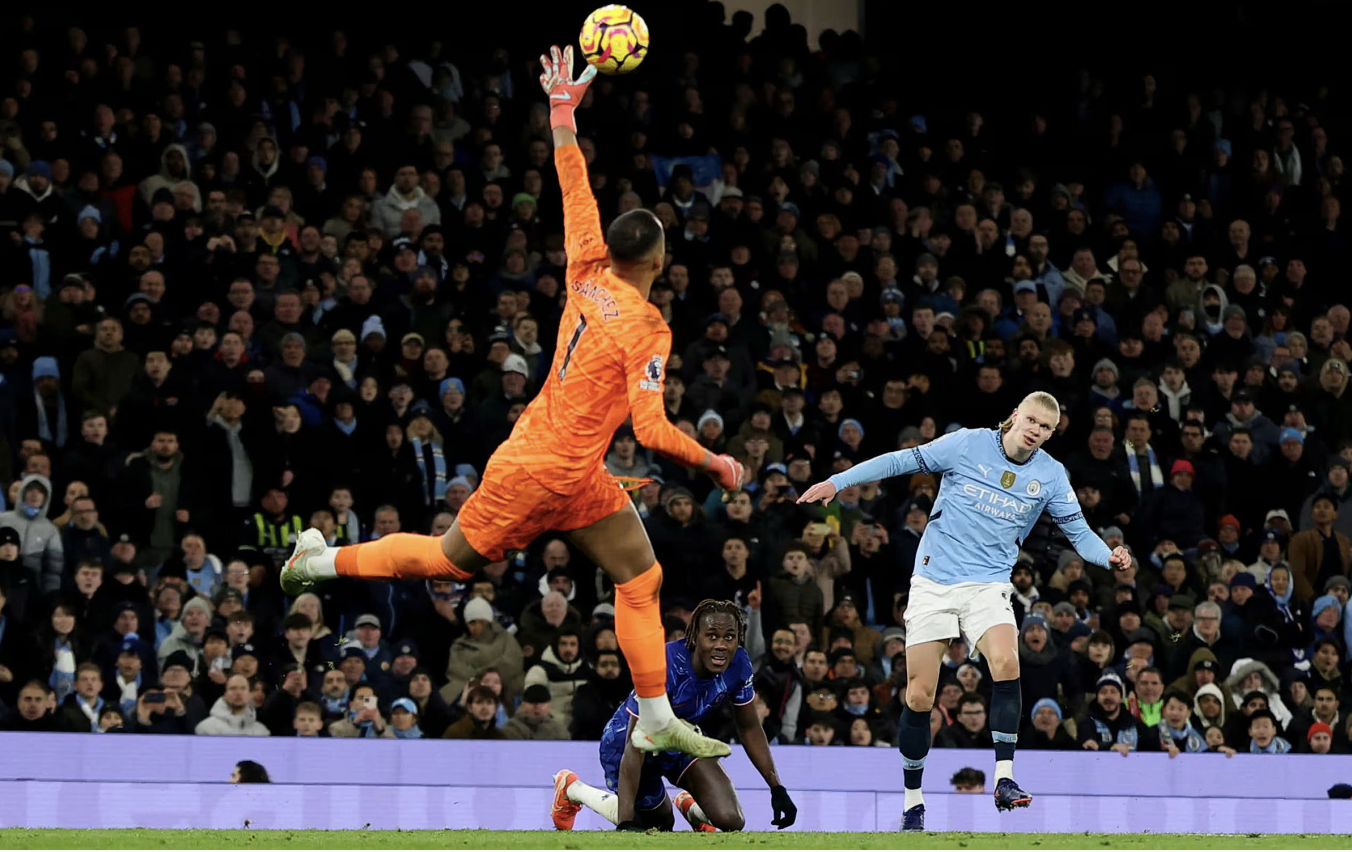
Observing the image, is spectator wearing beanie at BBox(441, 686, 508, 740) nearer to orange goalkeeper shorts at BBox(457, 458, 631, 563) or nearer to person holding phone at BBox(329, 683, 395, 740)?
person holding phone at BBox(329, 683, 395, 740)

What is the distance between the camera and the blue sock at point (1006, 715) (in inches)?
383

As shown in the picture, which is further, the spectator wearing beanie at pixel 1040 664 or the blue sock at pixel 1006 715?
the spectator wearing beanie at pixel 1040 664

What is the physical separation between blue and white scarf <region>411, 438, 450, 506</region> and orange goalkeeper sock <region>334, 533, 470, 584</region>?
632 cm

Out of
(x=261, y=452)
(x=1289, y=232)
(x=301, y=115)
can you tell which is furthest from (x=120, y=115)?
(x=1289, y=232)

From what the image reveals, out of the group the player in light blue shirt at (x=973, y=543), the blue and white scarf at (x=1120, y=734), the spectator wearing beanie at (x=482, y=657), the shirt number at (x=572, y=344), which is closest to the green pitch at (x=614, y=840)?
the player in light blue shirt at (x=973, y=543)

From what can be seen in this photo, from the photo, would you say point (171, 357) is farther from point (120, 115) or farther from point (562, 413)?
point (562, 413)

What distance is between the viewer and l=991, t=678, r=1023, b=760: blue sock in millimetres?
9724

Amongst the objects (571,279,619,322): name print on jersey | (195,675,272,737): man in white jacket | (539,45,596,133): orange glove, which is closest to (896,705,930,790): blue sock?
(571,279,619,322): name print on jersey

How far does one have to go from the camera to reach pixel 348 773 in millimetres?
13008

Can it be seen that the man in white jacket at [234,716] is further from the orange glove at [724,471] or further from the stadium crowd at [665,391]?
the orange glove at [724,471]

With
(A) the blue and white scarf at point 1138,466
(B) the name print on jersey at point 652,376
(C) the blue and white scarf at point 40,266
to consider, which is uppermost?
(C) the blue and white scarf at point 40,266

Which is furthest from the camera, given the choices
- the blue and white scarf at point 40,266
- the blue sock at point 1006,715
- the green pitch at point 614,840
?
the blue and white scarf at point 40,266

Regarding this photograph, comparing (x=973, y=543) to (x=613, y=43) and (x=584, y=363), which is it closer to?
(x=584, y=363)

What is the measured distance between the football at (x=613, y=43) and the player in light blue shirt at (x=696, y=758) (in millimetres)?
2941
